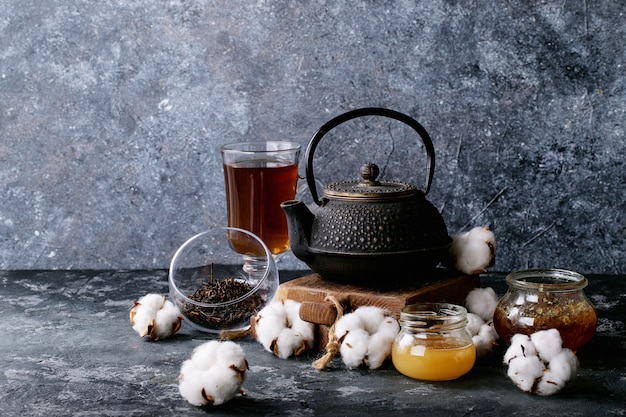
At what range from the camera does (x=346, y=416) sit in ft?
4.11

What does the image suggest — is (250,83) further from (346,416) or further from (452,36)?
(346,416)

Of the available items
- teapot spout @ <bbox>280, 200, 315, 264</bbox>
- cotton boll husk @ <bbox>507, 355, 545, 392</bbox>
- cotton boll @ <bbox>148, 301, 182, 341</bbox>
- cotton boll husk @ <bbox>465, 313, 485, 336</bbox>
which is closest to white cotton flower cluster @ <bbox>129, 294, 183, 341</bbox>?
cotton boll @ <bbox>148, 301, 182, 341</bbox>

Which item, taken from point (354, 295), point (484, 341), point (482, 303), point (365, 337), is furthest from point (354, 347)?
point (482, 303)

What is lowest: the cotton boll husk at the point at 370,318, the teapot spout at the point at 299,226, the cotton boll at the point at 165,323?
the cotton boll at the point at 165,323

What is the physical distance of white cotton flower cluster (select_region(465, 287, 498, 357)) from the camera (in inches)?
58.9

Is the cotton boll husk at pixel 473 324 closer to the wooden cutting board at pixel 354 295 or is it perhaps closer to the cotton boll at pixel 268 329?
the wooden cutting board at pixel 354 295

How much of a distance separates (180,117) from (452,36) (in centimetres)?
73

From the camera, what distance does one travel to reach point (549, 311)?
1455mm

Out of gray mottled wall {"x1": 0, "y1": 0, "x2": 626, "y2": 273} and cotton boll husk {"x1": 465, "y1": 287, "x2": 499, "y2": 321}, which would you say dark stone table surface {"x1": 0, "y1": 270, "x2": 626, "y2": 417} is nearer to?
cotton boll husk {"x1": 465, "y1": 287, "x2": 499, "y2": 321}

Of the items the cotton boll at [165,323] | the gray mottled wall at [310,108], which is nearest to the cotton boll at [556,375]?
the cotton boll at [165,323]

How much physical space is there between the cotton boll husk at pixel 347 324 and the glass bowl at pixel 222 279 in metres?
0.22

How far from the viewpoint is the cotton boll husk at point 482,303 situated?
5.41 ft

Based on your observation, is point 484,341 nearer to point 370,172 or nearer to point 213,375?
point 370,172

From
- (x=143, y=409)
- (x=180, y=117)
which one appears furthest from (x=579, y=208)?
(x=143, y=409)
